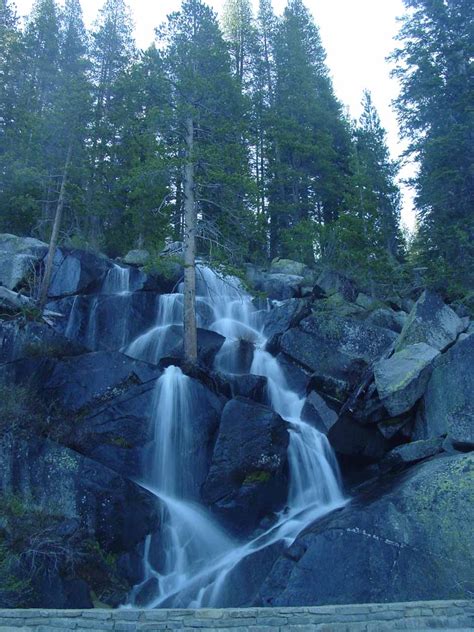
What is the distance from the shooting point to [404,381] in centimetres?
1364

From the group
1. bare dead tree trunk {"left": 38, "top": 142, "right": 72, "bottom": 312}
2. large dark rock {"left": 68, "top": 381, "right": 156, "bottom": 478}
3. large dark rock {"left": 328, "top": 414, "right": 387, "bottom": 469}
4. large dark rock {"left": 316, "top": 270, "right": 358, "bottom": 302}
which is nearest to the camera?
large dark rock {"left": 68, "top": 381, "right": 156, "bottom": 478}

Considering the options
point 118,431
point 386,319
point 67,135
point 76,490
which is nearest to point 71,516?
point 76,490

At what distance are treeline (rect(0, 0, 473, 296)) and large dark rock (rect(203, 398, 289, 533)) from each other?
6.48 m

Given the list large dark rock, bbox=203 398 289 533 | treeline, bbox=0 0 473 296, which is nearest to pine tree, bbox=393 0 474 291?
treeline, bbox=0 0 473 296

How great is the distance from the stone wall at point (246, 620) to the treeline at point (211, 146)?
12.5 m

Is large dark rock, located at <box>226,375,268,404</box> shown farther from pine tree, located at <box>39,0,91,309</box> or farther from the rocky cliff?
pine tree, located at <box>39,0,91,309</box>

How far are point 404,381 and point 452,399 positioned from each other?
4.00 ft

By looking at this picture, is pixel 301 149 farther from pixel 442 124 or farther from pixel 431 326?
pixel 431 326

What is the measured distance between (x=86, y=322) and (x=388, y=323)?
10.9 meters

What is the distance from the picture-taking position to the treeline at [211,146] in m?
19.4

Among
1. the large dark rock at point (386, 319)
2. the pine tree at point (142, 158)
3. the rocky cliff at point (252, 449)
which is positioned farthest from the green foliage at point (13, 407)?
the large dark rock at point (386, 319)

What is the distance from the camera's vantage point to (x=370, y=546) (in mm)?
9727

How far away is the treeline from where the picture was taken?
63.8 ft

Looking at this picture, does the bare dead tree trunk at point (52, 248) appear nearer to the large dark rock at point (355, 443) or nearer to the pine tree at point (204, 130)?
A: the pine tree at point (204, 130)
